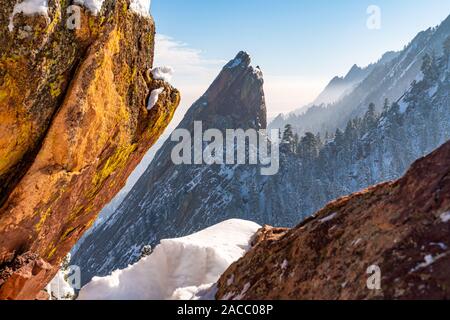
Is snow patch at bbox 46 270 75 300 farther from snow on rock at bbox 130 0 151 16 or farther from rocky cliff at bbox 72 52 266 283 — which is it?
rocky cliff at bbox 72 52 266 283

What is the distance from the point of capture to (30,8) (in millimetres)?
13047

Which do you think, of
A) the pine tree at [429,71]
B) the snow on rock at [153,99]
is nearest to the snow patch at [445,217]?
the snow on rock at [153,99]

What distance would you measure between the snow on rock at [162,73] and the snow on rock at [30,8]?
796cm

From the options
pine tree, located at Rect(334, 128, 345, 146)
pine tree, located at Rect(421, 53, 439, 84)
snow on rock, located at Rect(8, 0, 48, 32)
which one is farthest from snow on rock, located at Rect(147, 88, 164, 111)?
pine tree, located at Rect(421, 53, 439, 84)

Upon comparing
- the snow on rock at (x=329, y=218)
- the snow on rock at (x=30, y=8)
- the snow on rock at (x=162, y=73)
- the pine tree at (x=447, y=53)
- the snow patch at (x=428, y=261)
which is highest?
the pine tree at (x=447, y=53)

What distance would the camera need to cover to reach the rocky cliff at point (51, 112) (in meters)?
13.3

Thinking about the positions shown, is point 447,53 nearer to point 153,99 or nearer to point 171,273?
point 153,99

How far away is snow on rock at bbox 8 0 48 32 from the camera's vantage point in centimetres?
1290

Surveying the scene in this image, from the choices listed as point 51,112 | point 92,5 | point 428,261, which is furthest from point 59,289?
point 428,261

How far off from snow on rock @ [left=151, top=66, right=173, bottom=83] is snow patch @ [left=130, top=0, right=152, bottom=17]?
113 inches

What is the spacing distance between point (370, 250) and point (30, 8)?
40.8 ft

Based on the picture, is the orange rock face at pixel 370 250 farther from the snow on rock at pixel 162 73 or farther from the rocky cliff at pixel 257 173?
the rocky cliff at pixel 257 173

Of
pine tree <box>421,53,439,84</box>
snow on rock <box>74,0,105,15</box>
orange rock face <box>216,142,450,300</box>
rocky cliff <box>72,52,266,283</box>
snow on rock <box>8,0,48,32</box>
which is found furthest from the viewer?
pine tree <box>421,53,439,84</box>
